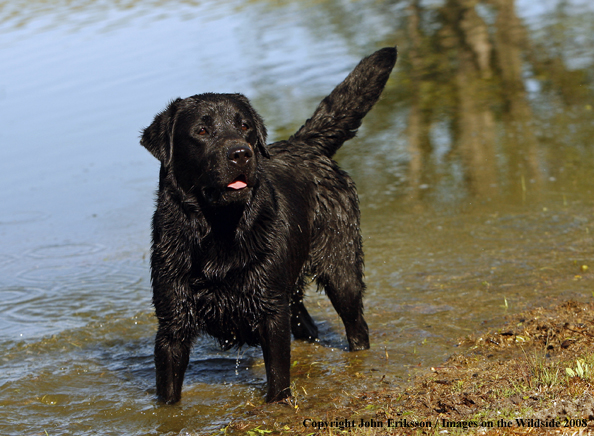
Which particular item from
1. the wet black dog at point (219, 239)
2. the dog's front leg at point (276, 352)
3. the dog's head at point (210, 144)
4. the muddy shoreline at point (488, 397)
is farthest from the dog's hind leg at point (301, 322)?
the dog's head at point (210, 144)

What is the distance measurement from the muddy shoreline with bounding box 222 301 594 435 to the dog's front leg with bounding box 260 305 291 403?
0.42 ft

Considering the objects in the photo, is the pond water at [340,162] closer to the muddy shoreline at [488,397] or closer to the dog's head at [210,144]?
the muddy shoreline at [488,397]

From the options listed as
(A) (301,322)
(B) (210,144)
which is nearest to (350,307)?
(A) (301,322)

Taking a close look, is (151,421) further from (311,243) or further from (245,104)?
(245,104)

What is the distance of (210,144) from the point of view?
448cm

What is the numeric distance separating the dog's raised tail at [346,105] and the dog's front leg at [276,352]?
5.59ft

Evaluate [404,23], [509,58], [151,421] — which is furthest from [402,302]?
[404,23]

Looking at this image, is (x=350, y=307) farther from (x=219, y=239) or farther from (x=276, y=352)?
(x=219, y=239)

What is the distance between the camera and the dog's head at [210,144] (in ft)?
14.2

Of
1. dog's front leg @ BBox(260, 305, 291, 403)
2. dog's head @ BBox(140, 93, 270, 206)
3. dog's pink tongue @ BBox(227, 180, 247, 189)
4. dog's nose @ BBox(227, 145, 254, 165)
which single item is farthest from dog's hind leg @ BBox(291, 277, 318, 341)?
dog's nose @ BBox(227, 145, 254, 165)

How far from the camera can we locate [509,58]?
1518 centimetres

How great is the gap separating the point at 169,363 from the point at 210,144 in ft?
4.66

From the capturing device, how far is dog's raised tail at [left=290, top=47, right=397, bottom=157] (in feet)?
19.2

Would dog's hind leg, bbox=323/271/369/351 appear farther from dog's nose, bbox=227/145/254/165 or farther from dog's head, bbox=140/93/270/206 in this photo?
dog's nose, bbox=227/145/254/165
